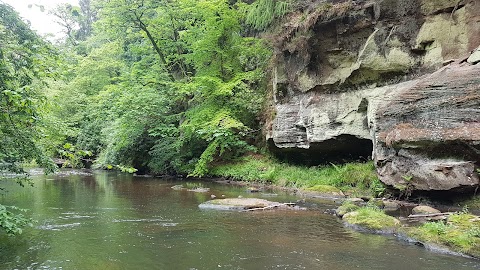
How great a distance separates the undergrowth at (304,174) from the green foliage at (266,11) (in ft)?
28.2

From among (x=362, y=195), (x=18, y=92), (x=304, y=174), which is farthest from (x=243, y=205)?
(x=18, y=92)

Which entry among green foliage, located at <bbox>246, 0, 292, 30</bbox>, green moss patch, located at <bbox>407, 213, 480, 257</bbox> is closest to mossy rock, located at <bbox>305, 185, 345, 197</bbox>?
green moss patch, located at <bbox>407, 213, 480, 257</bbox>

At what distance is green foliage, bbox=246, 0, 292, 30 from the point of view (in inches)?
919

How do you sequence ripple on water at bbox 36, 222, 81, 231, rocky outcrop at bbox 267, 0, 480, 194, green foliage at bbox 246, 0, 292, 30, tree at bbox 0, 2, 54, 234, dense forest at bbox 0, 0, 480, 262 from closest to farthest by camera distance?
1. tree at bbox 0, 2, 54, 234
2. dense forest at bbox 0, 0, 480, 262
3. ripple on water at bbox 36, 222, 81, 231
4. rocky outcrop at bbox 267, 0, 480, 194
5. green foliage at bbox 246, 0, 292, 30

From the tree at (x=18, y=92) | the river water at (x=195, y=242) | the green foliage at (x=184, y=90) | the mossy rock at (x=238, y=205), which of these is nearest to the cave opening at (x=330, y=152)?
the green foliage at (x=184, y=90)

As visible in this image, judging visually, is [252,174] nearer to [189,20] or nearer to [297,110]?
[297,110]

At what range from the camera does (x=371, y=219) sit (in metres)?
10.5

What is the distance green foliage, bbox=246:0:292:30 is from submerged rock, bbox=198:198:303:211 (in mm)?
13760

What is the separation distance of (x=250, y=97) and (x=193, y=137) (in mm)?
4610

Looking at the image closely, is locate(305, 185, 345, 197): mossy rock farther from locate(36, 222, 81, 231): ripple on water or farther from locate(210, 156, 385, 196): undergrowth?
locate(36, 222, 81, 231): ripple on water

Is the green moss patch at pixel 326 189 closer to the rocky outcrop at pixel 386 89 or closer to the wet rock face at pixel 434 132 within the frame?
the rocky outcrop at pixel 386 89

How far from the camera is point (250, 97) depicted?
24.2m

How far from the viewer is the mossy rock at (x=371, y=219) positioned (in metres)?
10.1

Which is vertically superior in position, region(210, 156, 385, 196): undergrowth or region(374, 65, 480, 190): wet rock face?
region(374, 65, 480, 190): wet rock face
